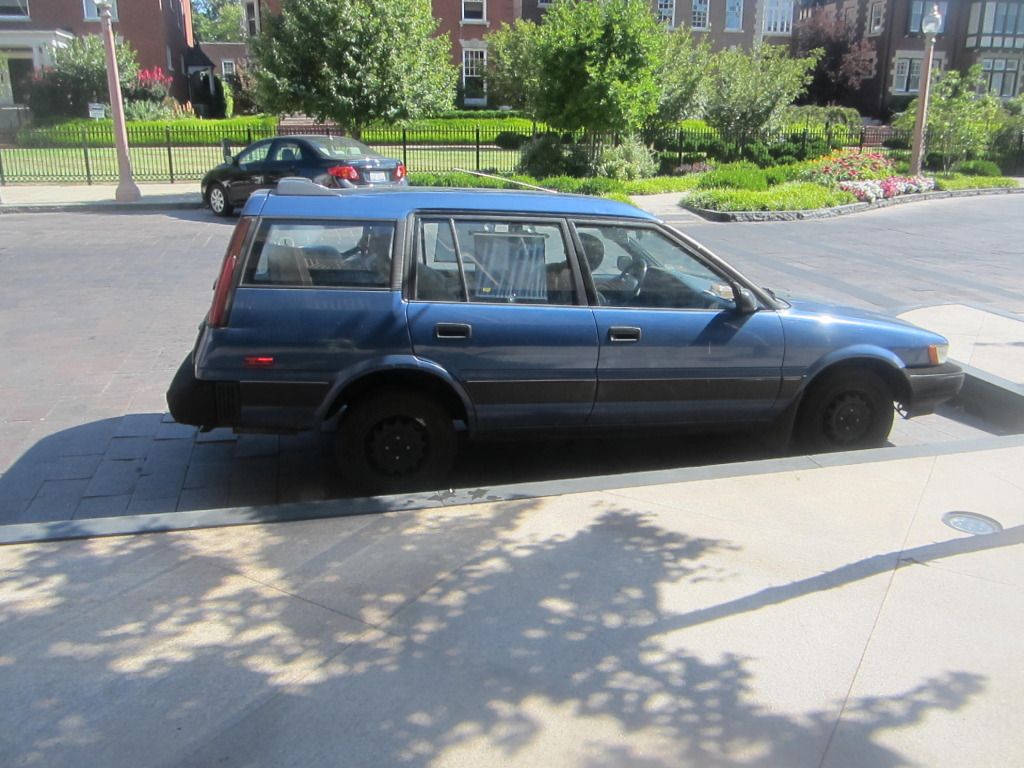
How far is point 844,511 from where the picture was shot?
4945 mm

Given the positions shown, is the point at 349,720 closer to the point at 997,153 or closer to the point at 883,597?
the point at 883,597

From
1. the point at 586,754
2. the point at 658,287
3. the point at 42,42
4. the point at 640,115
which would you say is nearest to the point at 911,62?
the point at 640,115

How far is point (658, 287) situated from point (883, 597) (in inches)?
91.0

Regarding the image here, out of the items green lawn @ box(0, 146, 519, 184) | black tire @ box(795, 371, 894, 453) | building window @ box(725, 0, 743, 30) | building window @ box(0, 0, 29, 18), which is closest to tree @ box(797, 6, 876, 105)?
building window @ box(725, 0, 743, 30)

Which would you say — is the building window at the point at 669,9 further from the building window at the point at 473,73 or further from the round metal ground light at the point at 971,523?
the round metal ground light at the point at 971,523

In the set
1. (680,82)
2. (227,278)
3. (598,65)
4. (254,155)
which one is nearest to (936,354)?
(227,278)

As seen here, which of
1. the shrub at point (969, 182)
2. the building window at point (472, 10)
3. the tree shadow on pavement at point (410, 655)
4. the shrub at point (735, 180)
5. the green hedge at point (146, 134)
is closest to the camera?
the tree shadow on pavement at point (410, 655)

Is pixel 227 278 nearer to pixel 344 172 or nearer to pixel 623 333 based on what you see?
pixel 623 333

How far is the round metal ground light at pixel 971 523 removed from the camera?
15.7ft

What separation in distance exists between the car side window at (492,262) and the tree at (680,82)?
23.1 meters

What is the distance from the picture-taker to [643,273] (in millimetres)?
5695

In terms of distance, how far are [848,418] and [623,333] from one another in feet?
5.54

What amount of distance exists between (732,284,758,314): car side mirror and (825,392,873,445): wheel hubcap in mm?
904

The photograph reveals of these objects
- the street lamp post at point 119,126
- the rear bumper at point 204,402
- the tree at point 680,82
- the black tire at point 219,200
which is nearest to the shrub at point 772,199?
the tree at point 680,82
